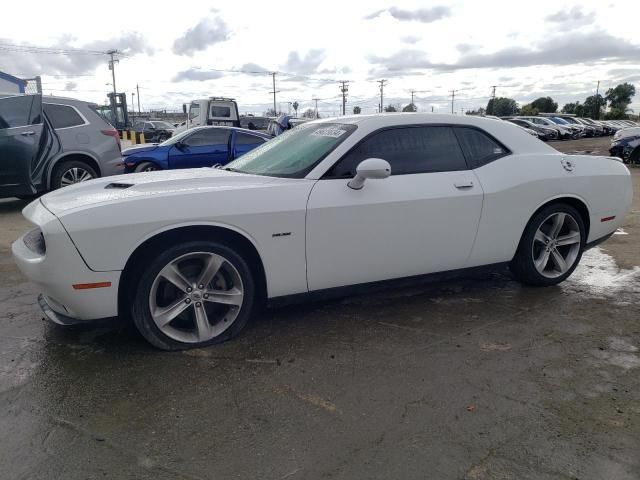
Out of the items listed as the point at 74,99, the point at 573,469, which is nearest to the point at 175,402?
the point at 573,469

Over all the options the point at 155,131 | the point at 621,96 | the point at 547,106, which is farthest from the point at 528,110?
the point at 155,131

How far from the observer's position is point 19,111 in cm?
810

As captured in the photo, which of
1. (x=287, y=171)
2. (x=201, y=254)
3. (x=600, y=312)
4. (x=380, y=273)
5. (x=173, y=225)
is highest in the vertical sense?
(x=287, y=171)

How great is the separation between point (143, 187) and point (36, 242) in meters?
0.73

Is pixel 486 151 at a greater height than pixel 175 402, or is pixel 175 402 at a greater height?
pixel 486 151

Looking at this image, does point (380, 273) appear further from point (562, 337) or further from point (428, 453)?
point (428, 453)

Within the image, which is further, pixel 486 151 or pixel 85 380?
pixel 486 151

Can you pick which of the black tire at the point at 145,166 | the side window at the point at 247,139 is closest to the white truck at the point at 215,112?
the side window at the point at 247,139

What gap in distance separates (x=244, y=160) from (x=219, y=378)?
1.99m

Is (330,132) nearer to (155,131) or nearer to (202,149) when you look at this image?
(202,149)

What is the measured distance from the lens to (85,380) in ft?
9.79

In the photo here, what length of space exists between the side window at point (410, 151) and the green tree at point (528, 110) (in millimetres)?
76017

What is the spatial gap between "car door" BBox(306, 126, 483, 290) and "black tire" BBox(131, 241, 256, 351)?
0.44 m

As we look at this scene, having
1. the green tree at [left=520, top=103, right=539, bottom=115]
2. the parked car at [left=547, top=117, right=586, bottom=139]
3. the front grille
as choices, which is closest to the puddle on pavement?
the front grille
